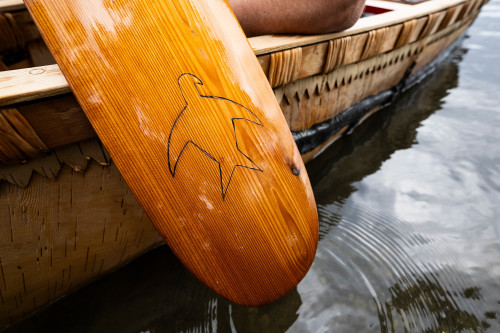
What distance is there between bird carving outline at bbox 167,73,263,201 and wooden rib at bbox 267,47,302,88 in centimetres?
35

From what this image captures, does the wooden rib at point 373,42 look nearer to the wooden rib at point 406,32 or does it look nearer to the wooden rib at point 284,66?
the wooden rib at point 406,32

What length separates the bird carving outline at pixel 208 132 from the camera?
85cm

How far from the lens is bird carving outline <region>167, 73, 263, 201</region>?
0.85m

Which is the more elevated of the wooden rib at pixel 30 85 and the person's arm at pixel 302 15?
the person's arm at pixel 302 15

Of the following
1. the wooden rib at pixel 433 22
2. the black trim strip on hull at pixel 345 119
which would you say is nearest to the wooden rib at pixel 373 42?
the black trim strip on hull at pixel 345 119

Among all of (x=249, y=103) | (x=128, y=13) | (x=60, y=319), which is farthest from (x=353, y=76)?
(x=60, y=319)

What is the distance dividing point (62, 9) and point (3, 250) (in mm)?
713

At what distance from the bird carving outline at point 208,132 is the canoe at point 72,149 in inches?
10.1

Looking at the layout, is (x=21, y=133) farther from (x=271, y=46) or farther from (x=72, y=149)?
(x=271, y=46)

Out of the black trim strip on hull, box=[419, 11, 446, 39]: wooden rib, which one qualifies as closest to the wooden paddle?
the black trim strip on hull

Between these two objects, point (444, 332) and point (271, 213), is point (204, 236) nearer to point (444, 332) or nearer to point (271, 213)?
point (271, 213)

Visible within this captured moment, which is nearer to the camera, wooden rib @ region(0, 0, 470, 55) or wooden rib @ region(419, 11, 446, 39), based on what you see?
wooden rib @ region(0, 0, 470, 55)

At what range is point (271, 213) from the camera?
92 cm

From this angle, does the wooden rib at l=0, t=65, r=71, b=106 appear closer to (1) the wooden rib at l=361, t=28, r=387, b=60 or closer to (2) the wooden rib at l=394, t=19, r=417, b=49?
(1) the wooden rib at l=361, t=28, r=387, b=60
